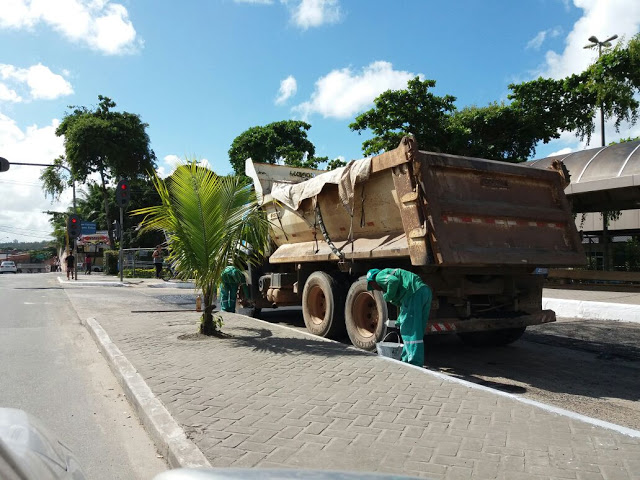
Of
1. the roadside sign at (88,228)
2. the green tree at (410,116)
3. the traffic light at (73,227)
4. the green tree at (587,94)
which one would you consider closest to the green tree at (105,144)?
the roadside sign at (88,228)

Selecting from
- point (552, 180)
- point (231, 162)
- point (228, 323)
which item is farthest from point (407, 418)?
point (231, 162)

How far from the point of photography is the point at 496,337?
26.4ft

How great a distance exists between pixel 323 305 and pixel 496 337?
112 inches

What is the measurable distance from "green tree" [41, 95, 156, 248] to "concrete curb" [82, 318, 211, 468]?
3030 centimetres

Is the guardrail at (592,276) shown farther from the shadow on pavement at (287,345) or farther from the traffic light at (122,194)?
the traffic light at (122,194)

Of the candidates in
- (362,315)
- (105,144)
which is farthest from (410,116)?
(105,144)

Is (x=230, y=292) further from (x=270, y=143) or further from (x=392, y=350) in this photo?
(x=270, y=143)

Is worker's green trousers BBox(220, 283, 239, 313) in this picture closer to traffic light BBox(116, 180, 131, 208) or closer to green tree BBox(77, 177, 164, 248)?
traffic light BBox(116, 180, 131, 208)

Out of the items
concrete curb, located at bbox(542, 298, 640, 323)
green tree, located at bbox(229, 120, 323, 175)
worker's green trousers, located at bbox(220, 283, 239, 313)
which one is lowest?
concrete curb, located at bbox(542, 298, 640, 323)

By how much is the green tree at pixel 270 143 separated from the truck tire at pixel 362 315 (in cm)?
2736

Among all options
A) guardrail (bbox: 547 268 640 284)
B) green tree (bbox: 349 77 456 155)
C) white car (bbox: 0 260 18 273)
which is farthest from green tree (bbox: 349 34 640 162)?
white car (bbox: 0 260 18 273)

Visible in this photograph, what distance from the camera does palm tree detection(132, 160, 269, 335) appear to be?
7703 millimetres

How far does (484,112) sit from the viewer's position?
66.6 feet

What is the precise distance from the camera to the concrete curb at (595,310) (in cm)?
1045
